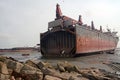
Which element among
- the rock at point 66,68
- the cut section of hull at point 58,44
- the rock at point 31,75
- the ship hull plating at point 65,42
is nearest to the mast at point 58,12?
the ship hull plating at point 65,42

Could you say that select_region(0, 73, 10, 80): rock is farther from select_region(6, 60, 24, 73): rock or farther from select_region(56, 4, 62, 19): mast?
select_region(56, 4, 62, 19): mast

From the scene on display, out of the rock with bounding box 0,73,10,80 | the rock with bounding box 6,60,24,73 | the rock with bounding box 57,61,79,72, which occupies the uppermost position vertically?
the rock with bounding box 6,60,24,73

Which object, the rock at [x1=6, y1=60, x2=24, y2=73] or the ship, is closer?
the rock at [x1=6, y1=60, x2=24, y2=73]

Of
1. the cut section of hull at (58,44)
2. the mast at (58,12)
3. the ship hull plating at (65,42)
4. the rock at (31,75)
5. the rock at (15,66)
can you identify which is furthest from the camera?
the mast at (58,12)

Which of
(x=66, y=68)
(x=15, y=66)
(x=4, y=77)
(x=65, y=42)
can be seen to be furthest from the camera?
(x=65, y=42)

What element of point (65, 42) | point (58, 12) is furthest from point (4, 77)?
point (58, 12)

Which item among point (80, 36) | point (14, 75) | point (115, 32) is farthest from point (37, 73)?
point (115, 32)

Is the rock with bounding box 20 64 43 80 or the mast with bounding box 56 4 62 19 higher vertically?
the mast with bounding box 56 4 62 19

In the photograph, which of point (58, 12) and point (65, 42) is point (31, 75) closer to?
point (65, 42)

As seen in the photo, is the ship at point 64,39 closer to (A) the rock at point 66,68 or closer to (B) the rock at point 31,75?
(A) the rock at point 66,68

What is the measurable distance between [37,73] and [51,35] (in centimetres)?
2096

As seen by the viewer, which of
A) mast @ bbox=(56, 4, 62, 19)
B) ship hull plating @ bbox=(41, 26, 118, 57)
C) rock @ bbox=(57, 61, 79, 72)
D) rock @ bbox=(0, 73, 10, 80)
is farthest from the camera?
mast @ bbox=(56, 4, 62, 19)

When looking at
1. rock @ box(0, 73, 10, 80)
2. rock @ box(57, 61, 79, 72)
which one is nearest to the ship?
rock @ box(57, 61, 79, 72)

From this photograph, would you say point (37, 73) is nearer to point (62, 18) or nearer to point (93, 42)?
point (62, 18)
